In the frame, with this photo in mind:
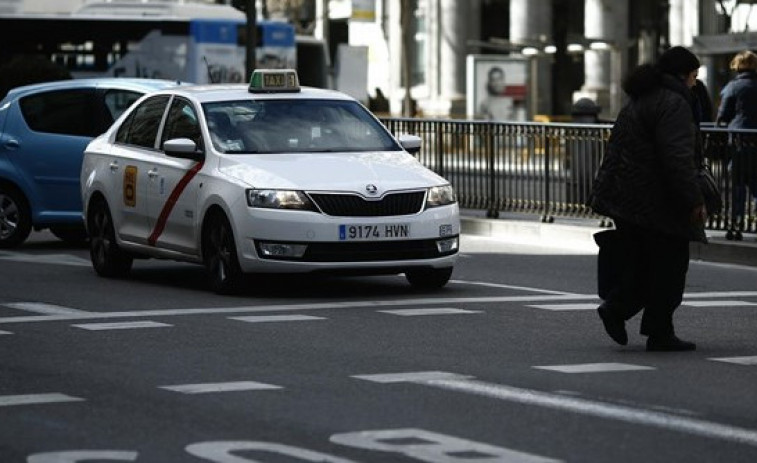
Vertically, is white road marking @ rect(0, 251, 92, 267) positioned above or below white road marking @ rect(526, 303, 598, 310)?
below

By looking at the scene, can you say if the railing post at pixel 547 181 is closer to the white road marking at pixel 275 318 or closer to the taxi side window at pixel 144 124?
the taxi side window at pixel 144 124

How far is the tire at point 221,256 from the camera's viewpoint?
15.9m

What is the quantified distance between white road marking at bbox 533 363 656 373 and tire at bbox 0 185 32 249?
11.0m

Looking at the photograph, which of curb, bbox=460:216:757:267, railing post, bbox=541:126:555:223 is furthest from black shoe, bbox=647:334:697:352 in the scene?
railing post, bbox=541:126:555:223

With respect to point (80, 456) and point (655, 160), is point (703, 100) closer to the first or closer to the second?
point (655, 160)

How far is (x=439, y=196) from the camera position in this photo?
1611 centimetres

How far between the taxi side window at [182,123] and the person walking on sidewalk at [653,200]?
199 inches

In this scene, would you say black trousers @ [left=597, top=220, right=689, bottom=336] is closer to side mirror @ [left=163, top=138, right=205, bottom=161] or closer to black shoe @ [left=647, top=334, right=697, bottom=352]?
black shoe @ [left=647, top=334, right=697, bottom=352]

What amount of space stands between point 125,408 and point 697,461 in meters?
2.77

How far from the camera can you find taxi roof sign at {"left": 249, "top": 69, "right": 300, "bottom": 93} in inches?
675

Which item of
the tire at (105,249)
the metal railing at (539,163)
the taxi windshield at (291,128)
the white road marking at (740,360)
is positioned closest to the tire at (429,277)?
the taxi windshield at (291,128)

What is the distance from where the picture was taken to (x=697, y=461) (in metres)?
8.37

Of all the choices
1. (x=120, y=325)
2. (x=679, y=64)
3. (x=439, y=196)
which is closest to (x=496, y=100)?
(x=439, y=196)

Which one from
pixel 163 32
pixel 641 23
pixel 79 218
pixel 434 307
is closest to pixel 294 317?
pixel 434 307
